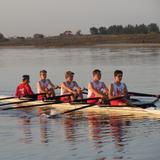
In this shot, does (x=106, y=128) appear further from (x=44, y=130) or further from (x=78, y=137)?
(x=44, y=130)

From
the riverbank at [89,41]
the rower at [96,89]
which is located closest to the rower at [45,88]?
the rower at [96,89]

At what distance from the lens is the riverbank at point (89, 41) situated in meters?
92.6

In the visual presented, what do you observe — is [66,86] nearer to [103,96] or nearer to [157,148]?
[103,96]

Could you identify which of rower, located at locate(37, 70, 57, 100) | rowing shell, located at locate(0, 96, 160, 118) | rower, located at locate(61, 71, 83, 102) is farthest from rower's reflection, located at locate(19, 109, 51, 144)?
rower, located at locate(61, 71, 83, 102)

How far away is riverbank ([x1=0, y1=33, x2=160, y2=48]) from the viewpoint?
92625mm

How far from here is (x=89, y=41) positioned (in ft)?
342

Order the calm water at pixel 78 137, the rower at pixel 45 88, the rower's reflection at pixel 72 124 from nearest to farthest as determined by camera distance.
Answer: the calm water at pixel 78 137, the rower's reflection at pixel 72 124, the rower at pixel 45 88

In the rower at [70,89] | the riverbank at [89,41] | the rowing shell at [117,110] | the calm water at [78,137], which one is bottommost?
the calm water at [78,137]

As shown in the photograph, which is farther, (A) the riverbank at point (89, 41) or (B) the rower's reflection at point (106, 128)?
(A) the riverbank at point (89, 41)

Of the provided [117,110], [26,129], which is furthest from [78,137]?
[117,110]

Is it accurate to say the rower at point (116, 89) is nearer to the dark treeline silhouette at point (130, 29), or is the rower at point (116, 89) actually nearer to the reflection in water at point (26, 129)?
the reflection in water at point (26, 129)

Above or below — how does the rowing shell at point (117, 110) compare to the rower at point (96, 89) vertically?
below

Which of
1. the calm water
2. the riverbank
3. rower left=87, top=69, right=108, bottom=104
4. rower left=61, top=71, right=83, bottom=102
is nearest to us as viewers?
the calm water

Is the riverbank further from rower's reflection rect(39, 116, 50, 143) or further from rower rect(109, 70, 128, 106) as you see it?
rower's reflection rect(39, 116, 50, 143)
